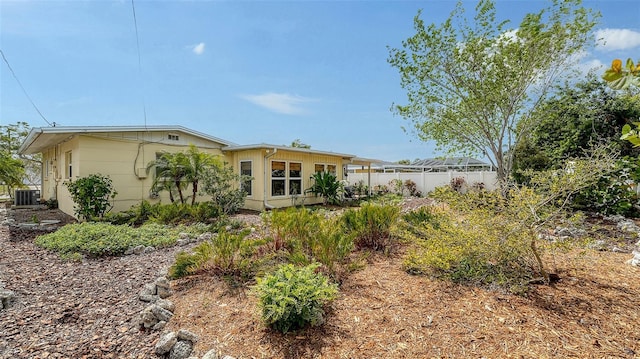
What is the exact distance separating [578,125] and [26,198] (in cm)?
2200

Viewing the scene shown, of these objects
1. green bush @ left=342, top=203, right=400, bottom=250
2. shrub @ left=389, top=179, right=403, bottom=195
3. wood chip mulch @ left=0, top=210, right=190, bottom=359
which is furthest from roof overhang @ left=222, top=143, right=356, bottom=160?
shrub @ left=389, top=179, right=403, bottom=195

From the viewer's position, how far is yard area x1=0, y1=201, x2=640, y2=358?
2285 mm

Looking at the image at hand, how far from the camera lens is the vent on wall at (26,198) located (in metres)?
11.8

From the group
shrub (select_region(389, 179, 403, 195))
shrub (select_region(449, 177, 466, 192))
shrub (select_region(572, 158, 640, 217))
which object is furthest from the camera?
shrub (select_region(389, 179, 403, 195))

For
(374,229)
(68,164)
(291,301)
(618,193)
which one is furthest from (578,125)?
(68,164)

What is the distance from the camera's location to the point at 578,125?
1097 centimetres

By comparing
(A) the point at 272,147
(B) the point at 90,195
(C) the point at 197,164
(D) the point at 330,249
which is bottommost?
(D) the point at 330,249

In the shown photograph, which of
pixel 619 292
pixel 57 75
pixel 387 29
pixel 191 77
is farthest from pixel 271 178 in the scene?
pixel 619 292

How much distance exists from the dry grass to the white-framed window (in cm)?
759

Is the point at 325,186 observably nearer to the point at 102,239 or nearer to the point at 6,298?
the point at 102,239

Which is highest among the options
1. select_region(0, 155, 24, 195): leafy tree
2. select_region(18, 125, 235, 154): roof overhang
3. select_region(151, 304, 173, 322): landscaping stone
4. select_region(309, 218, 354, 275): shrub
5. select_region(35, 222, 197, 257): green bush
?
select_region(18, 125, 235, 154): roof overhang

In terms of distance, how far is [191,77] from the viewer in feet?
28.7

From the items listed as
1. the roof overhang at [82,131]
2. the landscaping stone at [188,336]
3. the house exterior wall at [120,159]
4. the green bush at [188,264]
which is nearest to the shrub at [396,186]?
the roof overhang at [82,131]

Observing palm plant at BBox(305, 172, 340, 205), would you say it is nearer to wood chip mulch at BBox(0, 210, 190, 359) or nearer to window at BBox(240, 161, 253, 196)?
window at BBox(240, 161, 253, 196)
